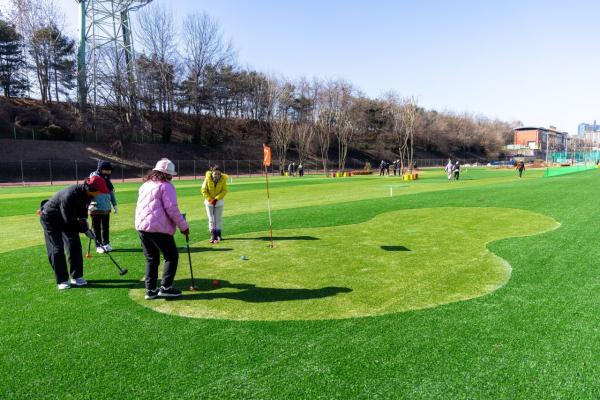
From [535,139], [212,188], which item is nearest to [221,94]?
[212,188]

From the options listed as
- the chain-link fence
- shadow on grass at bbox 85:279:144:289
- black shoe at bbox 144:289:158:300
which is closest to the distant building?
the chain-link fence

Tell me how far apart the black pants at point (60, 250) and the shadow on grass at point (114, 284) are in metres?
0.31

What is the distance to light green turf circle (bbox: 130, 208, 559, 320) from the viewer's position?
618 centimetres

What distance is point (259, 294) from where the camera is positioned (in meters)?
6.75

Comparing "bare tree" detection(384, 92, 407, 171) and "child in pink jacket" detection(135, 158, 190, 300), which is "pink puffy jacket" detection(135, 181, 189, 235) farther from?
"bare tree" detection(384, 92, 407, 171)

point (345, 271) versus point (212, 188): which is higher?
point (212, 188)

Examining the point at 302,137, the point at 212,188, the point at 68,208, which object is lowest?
the point at 68,208

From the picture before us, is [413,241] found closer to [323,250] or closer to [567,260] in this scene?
[323,250]

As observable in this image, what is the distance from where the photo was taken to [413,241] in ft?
35.1

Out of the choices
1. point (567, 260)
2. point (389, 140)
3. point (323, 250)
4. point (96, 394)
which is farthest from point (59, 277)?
point (389, 140)

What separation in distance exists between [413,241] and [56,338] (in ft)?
27.0

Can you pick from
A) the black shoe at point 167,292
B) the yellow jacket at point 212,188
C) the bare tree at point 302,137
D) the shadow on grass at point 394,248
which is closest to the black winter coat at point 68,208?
the black shoe at point 167,292

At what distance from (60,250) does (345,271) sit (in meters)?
5.20

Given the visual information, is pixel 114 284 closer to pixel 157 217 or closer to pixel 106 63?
pixel 157 217
